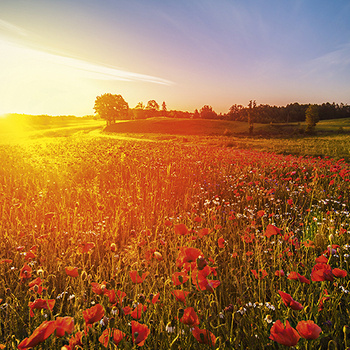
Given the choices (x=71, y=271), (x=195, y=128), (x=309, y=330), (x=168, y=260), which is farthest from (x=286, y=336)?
(x=195, y=128)

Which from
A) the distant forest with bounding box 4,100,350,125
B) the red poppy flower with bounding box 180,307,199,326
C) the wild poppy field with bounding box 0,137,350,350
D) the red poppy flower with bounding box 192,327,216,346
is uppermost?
the distant forest with bounding box 4,100,350,125

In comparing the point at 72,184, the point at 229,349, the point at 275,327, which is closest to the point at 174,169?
the point at 72,184

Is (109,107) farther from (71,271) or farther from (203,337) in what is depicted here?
(203,337)

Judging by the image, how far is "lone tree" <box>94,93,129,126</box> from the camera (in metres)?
81.1

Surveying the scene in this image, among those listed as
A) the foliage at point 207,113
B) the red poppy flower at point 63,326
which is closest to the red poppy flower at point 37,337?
the red poppy flower at point 63,326

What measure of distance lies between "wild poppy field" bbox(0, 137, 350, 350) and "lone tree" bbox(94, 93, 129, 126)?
75.8m

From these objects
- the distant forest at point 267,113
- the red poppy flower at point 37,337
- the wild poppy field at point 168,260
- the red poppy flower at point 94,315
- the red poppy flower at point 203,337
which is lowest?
the wild poppy field at point 168,260

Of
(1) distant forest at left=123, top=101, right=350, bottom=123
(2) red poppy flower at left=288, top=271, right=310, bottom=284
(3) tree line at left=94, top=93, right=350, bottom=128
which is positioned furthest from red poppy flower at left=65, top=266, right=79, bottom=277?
(1) distant forest at left=123, top=101, right=350, bottom=123

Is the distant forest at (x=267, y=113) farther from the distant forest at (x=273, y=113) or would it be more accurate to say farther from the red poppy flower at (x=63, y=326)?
the red poppy flower at (x=63, y=326)

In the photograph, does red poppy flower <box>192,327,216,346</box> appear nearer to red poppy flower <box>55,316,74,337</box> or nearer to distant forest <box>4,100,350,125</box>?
red poppy flower <box>55,316,74,337</box>

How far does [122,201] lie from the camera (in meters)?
4.86

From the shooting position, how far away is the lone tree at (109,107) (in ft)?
266

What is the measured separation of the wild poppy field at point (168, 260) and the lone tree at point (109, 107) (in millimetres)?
75790

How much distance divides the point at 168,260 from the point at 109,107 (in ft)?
280
